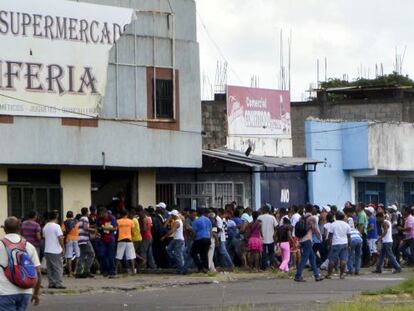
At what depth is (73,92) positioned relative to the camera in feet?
111

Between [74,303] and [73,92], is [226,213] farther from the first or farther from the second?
[74,303]

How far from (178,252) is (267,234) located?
2.64m

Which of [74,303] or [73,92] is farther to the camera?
[73,92]

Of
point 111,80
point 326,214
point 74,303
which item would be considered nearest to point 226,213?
point 326,214

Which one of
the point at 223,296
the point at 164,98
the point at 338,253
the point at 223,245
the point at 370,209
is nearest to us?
the point at 223,296

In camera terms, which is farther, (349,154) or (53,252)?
(349,154)

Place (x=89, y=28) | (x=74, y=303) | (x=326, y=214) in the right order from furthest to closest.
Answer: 1. (x=89, y=28)
2. (x=326, y=214)
3. (x=74, y=303)

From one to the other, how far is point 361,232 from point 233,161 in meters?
5.49

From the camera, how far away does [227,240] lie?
32656 mm

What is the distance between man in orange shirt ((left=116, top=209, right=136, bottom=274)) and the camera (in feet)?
98.1

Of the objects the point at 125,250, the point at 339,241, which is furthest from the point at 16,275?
the point at 125,250

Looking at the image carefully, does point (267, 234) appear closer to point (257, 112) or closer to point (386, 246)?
point (386, 246)

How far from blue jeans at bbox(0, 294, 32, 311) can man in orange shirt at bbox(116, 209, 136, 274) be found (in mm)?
16384

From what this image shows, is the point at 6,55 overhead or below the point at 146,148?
overhead
